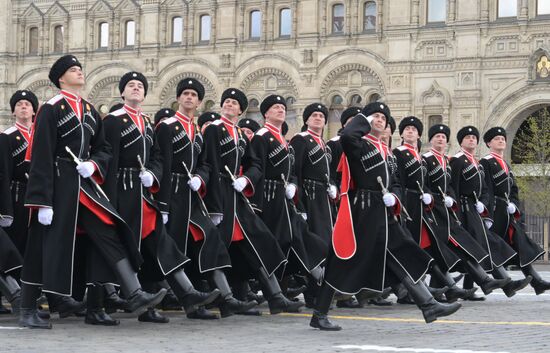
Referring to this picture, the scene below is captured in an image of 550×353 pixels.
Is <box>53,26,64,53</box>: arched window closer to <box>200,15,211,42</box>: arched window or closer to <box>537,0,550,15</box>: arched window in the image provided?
<box>200,15,211,42</box>: arched window

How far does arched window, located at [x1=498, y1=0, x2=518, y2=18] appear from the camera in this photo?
41.9 m

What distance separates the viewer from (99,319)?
1129 centimetres

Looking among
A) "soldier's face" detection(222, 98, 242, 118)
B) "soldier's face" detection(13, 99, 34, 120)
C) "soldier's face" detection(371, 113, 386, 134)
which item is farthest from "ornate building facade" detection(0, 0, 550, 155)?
"soldier's face" detection(371, 113, 386, 134)

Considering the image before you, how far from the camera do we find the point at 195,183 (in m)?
12.3

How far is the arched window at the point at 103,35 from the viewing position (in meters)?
50.0

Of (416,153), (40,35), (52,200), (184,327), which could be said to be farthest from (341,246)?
(40,35)

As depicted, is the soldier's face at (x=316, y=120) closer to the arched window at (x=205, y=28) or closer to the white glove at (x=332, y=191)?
the white glove at (x=332, y=191)

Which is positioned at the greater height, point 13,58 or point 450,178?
point 13,58

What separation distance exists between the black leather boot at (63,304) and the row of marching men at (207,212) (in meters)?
0.01

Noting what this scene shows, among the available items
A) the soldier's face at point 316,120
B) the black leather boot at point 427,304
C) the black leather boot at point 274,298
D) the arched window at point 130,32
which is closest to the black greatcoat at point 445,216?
the soldier's face at point 316,120

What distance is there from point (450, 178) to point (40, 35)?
37701 millimetres

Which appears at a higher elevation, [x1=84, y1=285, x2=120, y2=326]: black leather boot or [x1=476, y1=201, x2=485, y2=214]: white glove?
[x1=476, y1=201, x2=485, y2=214]: white glove

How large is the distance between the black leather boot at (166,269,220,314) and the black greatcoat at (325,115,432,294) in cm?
103

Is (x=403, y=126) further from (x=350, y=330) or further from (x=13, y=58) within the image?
(x=13, y=58)
